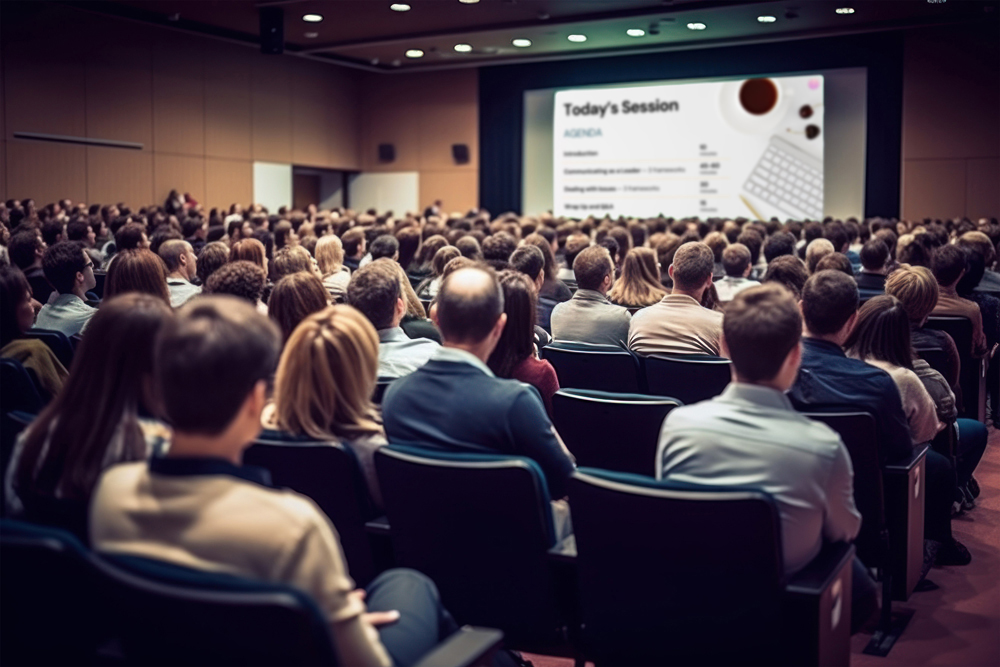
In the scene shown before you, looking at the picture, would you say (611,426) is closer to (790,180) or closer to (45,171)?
(45,171)

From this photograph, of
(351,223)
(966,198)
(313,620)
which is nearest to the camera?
(313,620)

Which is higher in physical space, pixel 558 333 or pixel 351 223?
pixel 351 223

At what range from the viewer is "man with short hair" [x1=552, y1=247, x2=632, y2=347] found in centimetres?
493

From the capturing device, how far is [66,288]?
15.6ft

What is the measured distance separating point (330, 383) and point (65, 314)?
2743 mm

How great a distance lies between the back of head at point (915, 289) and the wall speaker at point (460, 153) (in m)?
16.0

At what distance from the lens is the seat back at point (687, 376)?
4.06 meters

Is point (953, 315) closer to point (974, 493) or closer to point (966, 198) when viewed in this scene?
point (974, 493)

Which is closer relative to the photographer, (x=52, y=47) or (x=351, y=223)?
(x=351, y=223)

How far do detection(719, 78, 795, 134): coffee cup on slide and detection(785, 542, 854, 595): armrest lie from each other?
15.1 metres

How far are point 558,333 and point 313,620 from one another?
372 cm

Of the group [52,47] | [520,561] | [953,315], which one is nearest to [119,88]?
[52,47]

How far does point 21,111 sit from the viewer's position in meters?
14.4

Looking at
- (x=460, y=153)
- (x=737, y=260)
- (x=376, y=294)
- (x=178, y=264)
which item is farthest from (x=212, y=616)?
(x=460, y=153)
